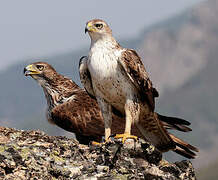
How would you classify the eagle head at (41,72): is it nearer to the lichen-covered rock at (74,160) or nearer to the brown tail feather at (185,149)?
the brown tail feather at (185,149)

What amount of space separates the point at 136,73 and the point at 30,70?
4.84 meters

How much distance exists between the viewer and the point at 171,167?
8.17 m

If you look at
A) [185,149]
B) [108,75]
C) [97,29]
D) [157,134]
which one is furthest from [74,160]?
[185,149]

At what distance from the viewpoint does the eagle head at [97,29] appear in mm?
10234

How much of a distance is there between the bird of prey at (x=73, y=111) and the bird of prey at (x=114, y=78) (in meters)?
1.82

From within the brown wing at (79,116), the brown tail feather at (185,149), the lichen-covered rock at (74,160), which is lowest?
the lichen-covered rock at (74,160)

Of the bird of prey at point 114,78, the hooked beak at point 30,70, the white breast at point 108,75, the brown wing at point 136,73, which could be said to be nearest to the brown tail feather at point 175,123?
the bird of prey at point 114,78

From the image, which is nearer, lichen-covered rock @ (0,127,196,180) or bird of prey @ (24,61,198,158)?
lichen-covered rock @ (0,127,196,180)

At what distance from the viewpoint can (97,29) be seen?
10.3 metres

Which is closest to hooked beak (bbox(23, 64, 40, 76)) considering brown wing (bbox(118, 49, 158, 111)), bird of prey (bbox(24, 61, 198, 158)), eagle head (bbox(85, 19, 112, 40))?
bird of prey (bbox(24, 61, 198, 158))

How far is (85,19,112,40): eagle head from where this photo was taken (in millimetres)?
10234

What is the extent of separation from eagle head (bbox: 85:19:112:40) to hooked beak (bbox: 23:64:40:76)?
3939mm

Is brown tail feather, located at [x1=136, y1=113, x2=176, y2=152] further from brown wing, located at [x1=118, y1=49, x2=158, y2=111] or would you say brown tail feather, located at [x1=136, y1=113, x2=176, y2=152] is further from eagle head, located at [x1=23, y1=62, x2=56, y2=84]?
eagle head, located at [x1=23, y1=62, x2=56, y2=84]

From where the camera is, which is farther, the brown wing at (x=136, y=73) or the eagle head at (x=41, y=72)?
the eagle head at (x=41, y=72)
